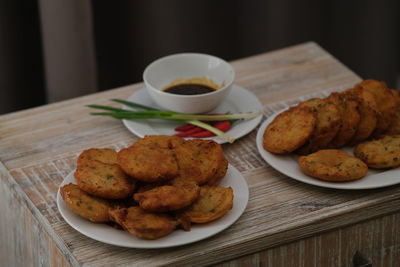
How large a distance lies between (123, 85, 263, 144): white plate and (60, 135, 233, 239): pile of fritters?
0.21 meters

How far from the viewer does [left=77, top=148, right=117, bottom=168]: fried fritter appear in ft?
4.47

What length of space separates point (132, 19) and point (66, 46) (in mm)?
277

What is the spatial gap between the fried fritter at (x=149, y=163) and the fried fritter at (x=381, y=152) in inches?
14.6

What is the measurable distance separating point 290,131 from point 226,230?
0.83ft

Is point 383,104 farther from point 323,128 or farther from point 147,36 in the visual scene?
point 147,36

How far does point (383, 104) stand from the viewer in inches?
59.7

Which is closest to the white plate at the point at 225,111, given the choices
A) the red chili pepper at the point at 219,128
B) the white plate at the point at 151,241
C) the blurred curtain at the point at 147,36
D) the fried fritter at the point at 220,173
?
the red chili pepper at the point at 219,128

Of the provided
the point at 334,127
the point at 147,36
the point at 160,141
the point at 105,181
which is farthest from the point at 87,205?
the point at 147,36

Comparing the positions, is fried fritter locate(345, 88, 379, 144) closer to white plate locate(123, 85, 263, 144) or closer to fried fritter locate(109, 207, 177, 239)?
white plate locate(123, 85, 263, 144)

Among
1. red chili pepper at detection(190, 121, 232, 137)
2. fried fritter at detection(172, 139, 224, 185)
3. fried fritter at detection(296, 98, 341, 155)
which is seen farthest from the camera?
red chili pepper at detection(190, 121, 232, 137)

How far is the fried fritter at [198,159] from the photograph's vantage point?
1319mm

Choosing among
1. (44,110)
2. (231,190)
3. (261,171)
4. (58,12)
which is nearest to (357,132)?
(261,171)

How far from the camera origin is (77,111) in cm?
171

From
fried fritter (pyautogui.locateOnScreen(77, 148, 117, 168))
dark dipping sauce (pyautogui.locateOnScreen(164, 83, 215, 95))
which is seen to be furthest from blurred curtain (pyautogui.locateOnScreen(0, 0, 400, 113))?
fried fritter (pyautogui.locateOnScreen(77, 148, 117, 168))
